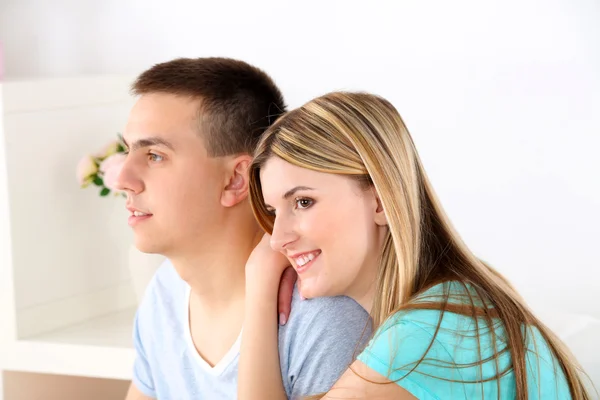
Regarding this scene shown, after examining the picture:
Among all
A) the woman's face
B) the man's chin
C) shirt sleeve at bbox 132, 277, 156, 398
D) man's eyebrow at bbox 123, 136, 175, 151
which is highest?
man's eyebrow at bbox 123, 136, 175, 151

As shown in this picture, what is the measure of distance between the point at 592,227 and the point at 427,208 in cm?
71

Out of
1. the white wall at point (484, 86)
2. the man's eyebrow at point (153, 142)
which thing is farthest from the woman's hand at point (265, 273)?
the white wall at point (484, 86)

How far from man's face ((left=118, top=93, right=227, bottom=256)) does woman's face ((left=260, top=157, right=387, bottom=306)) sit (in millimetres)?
186

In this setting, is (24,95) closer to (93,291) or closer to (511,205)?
(93,291)

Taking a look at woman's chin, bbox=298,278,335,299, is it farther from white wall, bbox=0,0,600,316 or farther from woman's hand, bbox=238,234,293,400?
white wall, bbox=0,0,600,316

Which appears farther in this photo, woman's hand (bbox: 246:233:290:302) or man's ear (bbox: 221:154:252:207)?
man's ear (bbox: 221:154:252:207)

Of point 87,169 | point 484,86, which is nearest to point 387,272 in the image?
point 484,86

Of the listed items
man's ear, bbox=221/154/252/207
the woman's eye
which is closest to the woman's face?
the woman's eye

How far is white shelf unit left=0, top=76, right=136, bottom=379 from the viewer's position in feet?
6.07

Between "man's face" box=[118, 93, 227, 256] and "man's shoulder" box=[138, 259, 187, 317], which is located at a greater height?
"man's face" box=[118, 93, 227, 256]

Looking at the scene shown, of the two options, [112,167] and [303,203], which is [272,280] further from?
[112,167]

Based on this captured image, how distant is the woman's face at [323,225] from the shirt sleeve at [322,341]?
0.13 ft

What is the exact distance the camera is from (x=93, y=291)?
2.07 metres

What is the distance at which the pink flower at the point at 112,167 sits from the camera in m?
1.88
